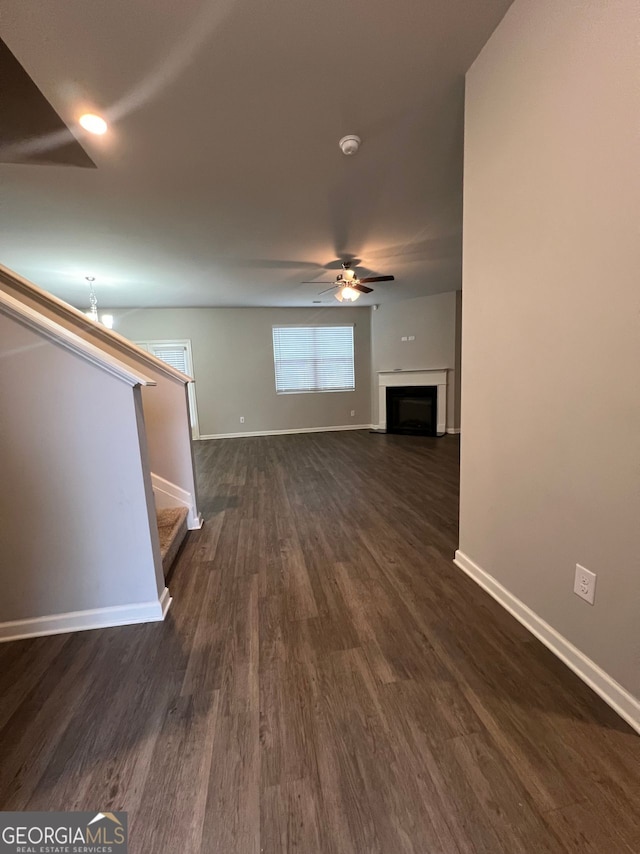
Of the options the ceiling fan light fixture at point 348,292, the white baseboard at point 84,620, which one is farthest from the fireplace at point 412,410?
the white baseboard at point 84,620

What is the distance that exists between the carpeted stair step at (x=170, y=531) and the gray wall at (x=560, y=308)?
1.96 meters

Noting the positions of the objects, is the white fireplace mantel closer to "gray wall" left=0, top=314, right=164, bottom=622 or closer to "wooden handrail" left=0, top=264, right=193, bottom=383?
"wooden handrail" left=0, top=264, right=193, bottom=383

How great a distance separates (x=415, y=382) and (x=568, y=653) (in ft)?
18.3

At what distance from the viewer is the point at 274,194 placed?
2.65 meters

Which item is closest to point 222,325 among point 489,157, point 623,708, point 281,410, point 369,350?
point 281,410

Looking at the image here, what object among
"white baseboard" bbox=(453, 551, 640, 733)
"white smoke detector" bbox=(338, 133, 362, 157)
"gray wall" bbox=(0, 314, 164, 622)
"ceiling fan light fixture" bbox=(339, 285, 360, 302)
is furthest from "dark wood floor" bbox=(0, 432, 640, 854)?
"ceiling fan light fixture" bbox=(339, 285, 360, 302)

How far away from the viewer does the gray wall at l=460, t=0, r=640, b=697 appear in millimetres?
1093

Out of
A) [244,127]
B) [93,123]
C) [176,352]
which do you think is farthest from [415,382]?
[93,123]

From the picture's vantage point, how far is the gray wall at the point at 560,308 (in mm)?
1093

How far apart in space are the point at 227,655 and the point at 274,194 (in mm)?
3049

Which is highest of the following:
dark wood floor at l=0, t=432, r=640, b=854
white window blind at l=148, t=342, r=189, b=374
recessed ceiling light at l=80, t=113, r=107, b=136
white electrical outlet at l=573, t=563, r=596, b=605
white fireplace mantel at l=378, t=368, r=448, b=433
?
recessed ceiling light at l=80, t=113, r=107, b=136

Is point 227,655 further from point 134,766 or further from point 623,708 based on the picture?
point 623,708

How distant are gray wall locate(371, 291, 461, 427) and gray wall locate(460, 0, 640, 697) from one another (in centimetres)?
468

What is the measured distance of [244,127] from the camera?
6.47 feet
